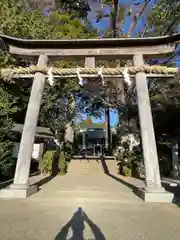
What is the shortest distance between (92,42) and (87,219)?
18.9ft

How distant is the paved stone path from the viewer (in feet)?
15.0

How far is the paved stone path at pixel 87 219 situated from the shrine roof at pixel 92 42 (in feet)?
15.8

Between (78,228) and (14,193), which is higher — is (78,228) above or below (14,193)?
below

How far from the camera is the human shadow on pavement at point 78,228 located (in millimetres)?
4421

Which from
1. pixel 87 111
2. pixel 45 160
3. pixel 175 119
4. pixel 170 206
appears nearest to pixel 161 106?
pixel 175 119

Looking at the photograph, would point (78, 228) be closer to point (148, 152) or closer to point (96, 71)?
point (148, 152)

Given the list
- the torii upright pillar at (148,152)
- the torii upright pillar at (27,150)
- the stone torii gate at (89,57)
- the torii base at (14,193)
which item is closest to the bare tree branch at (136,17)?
the stone torii gate at (89,57)

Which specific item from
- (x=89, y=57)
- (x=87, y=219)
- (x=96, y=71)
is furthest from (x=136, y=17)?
(x=87, y=219)

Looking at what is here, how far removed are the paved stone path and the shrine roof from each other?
4825mm

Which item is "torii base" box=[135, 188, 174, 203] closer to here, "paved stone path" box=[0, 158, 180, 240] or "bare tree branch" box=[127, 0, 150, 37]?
"paved stone path" box=[0, 158, 180, 240]

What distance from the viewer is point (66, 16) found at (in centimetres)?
2064

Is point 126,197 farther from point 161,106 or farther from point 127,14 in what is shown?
point 127,14

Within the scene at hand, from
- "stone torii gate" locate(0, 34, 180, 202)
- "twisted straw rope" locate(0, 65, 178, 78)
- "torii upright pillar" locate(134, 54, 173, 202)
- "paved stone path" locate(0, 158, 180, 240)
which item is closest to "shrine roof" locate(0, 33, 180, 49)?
"stone torii gate" locate(0, 34, 180, 202)

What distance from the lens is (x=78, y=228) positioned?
4.94 m
